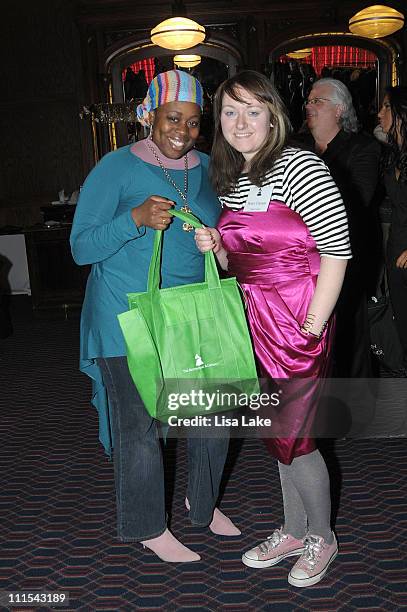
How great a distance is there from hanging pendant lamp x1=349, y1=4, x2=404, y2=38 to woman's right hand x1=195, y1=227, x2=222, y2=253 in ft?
19.5

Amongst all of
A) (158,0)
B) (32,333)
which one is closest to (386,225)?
(32,333)

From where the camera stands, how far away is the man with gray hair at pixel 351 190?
9.82ft

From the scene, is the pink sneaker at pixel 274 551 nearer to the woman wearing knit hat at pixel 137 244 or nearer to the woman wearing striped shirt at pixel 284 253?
the woman wearing striped shirt at pixel 284 253

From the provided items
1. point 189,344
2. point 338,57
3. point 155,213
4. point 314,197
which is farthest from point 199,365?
point 338,57

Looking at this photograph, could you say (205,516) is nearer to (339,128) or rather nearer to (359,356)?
(359,356)

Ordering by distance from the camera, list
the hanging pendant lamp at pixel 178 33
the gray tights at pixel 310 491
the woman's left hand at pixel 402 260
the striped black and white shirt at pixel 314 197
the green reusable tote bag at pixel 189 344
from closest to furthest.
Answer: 1. the striped black and white shirt at pixel 314 197
2. the green reusable tote bag at pixel 189 344
3. the gray tights at pixel 310 491
4. the woman's left hand at pixel 402 260
5. the hanging pendant lamp at pixel 178 33

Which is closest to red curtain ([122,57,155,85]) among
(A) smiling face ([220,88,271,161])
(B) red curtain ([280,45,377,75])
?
(B) red curtain ([280,45,377,75])

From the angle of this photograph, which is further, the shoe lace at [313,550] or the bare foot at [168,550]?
the bare foot at [168,550]

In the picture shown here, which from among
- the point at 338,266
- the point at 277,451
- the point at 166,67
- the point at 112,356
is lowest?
the point at 277,451

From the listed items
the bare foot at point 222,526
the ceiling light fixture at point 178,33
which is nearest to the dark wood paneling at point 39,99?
the ceiling light fixture at point 178,33

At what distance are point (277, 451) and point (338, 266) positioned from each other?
0.55 metres

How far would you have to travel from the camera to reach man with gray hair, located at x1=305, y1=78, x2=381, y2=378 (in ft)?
9.82

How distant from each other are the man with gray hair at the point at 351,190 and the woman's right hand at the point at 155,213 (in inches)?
53.8

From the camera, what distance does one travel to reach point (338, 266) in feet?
5.87
